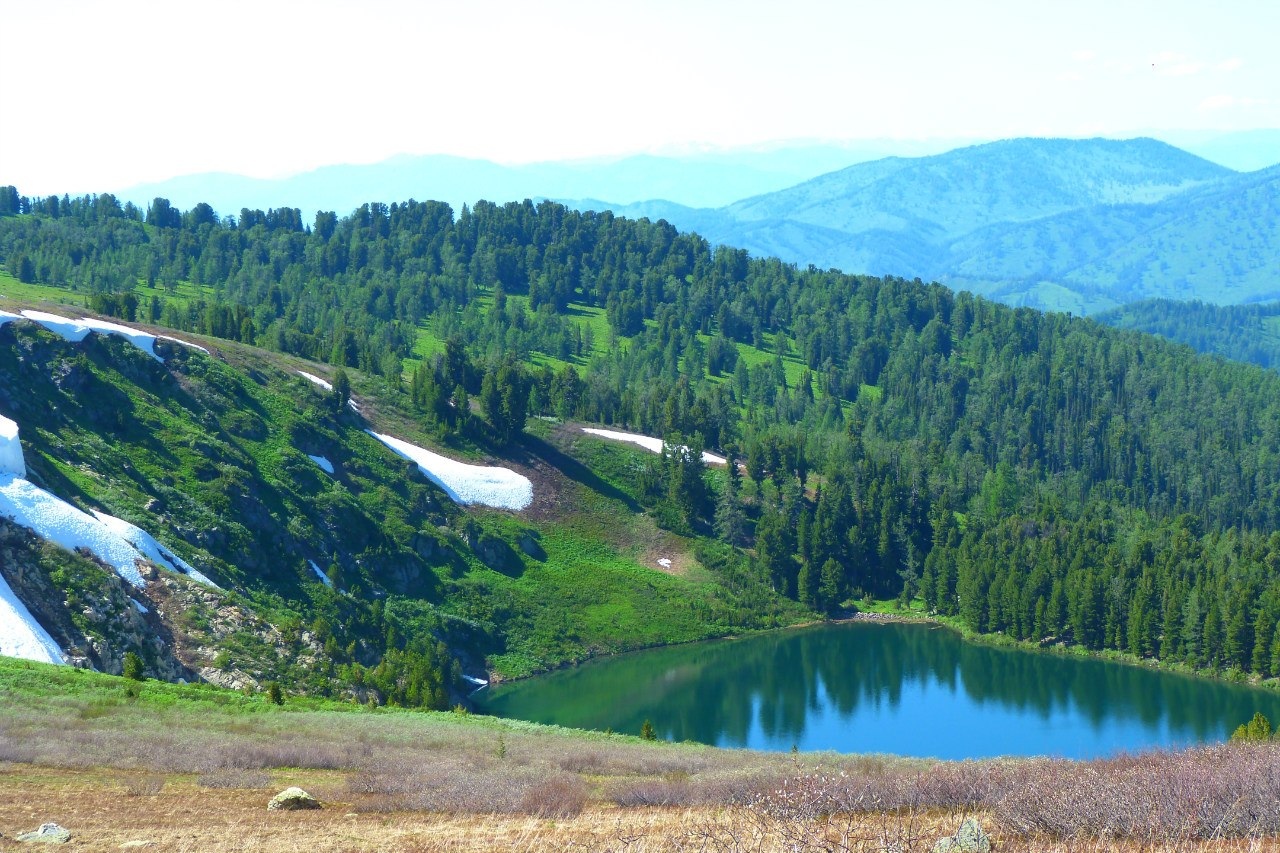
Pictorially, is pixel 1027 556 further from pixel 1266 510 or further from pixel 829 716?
pixel 1266 510

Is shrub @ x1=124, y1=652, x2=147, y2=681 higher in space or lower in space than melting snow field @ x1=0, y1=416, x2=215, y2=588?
lower

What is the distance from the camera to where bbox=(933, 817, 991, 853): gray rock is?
81.3 ft

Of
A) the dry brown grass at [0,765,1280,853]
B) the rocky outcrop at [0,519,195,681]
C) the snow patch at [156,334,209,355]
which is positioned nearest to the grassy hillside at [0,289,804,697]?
the rocky outcrop at [0,519,195,681]

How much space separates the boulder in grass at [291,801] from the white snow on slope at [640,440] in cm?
9496

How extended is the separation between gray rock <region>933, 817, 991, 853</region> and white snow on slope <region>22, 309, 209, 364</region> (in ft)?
262

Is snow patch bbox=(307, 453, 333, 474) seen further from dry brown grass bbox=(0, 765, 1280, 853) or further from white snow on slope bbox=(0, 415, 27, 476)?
dry brown grass bbox=(0, 765, 1280, 853)

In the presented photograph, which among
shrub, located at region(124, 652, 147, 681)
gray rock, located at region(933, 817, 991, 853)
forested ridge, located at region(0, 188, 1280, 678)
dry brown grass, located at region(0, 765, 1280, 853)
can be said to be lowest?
forested ridge, located at region(0, 188, 1280, 678)

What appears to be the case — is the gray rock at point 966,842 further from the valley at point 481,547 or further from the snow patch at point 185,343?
the snow patch at point 185,343

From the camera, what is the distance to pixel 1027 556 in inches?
4454

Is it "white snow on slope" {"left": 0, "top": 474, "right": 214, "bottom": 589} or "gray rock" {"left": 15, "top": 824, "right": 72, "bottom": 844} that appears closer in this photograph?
"gray rock" {"left": 15, "top": 824, "right": 72, "bottom": 844}

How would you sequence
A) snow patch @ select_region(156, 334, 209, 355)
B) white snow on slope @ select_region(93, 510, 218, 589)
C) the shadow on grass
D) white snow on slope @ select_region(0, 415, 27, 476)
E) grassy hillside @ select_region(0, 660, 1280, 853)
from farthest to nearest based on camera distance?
the shadow on grass → snow patch @ select_region(156, 334, 209, 355) → white snow on slope @ select_region(93, 510, 218, 589) → white snow on slope @ select_region(0, 415, 27, 476) → grassy hillside @ select_region(0, 660, 1280, 853)

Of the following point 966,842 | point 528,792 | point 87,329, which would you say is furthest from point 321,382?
point 966,842

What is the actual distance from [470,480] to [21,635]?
5770 cm

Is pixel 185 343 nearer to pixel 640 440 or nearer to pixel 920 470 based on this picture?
pixel 640 440
